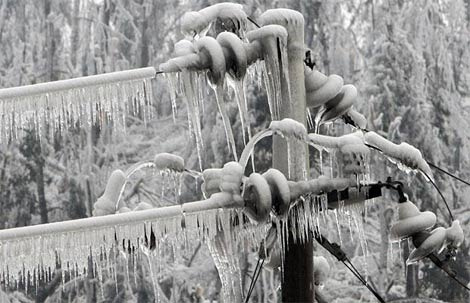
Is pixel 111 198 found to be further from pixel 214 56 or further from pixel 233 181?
pixel 214 56

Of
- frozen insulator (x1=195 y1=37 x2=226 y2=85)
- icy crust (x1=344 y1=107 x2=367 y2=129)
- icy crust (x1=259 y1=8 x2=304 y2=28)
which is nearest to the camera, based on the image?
frozen insulator (x1=195 y1=37 x2=226 y2=85)

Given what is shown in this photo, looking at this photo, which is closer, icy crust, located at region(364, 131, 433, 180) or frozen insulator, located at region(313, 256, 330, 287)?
icy crust, located at region(364, 131, 433, 180)

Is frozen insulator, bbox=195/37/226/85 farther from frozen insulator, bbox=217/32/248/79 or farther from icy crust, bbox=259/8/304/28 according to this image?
icy crust, bbox=259/8/304/28

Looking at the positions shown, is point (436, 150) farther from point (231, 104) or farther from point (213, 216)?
point (213, 216)

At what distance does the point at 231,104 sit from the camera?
2155cm

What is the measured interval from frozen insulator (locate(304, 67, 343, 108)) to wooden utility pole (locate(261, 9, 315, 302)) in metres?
0.14

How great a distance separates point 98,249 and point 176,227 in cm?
37

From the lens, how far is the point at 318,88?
19.0 ft

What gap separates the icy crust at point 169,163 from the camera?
20.3ft

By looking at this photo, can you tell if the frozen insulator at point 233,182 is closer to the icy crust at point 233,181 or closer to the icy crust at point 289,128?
the icy crust at point 233,181

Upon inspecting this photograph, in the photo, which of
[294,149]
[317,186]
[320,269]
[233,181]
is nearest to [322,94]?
[294,149]

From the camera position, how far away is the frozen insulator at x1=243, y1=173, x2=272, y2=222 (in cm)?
514

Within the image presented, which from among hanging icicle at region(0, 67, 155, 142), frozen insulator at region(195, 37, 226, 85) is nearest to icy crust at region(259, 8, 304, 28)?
frozen insulator at region(195, 37, 226, 85)

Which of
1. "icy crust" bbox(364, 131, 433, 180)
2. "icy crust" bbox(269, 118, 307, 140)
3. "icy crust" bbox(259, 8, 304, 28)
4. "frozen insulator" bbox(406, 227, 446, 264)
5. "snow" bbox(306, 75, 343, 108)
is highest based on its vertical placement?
"icy crust" bbox(259, 8, 304, 28)
